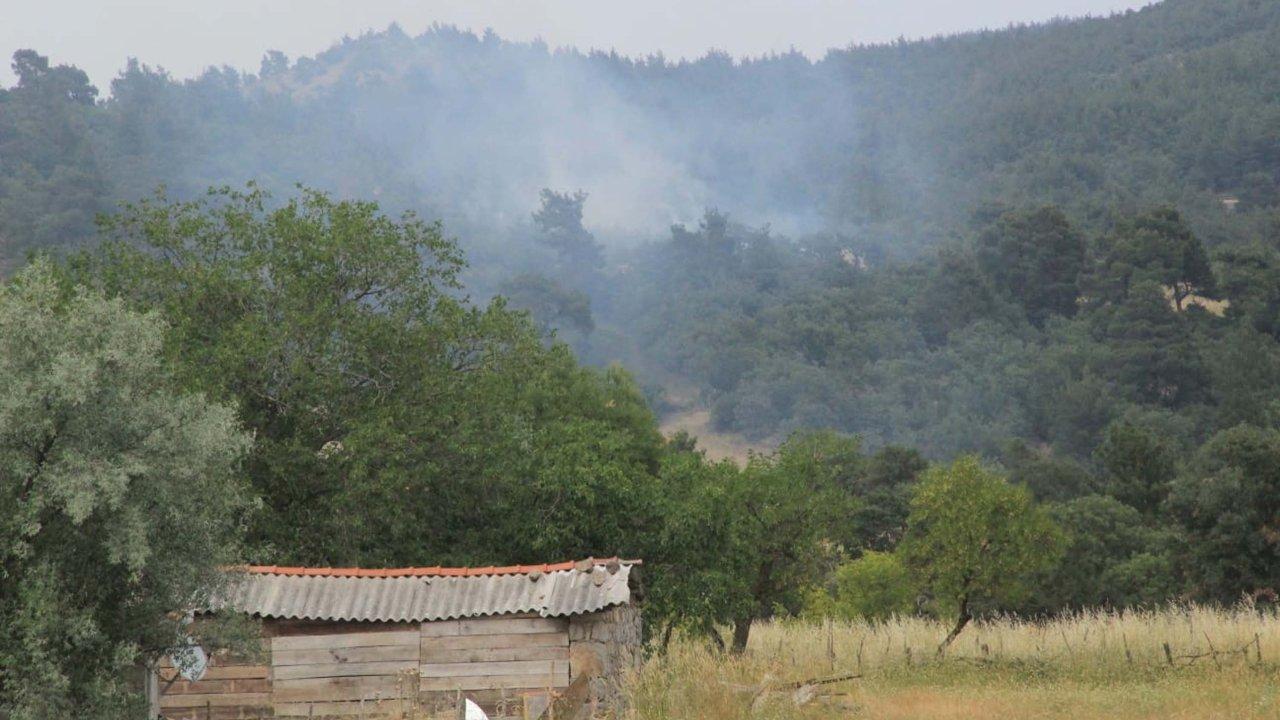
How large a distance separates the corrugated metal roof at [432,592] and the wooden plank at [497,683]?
864mm

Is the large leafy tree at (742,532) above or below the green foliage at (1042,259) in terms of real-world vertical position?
below

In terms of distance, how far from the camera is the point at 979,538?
32.2 metres

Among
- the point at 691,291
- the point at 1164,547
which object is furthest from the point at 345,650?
the point at 691,291

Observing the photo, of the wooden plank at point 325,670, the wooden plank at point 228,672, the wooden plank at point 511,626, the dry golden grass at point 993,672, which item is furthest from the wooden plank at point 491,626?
the wooden plank at point 228,672

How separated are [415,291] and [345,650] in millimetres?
13582

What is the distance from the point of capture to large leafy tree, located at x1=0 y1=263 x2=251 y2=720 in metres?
15.4

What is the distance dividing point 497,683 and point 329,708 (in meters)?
2.37

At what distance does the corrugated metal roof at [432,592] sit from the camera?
20.7 metres

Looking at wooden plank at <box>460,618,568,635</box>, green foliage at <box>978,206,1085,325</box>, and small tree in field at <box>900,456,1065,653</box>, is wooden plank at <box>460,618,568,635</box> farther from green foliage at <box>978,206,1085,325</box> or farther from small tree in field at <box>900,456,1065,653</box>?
green foliage at <box>978,206,1085,325</box>

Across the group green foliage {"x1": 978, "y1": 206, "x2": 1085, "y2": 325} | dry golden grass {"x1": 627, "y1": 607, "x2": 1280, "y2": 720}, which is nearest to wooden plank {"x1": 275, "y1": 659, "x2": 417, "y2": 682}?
dry golden grass {"x1": 627, "y1": 607, "x2": 1280, "y2": 720}

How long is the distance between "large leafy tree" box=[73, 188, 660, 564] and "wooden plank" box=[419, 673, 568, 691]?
7377 mm

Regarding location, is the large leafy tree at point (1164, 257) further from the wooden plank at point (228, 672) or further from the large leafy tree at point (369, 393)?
the wooden plank at point (228, 672)

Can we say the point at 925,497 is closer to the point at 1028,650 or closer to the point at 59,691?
the point at 1028,650

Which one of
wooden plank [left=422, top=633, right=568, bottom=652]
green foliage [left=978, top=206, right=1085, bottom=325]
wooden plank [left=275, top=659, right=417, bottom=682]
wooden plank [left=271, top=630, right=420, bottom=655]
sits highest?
green foliage [left=978, top=206, right=1085, bottom=325]
